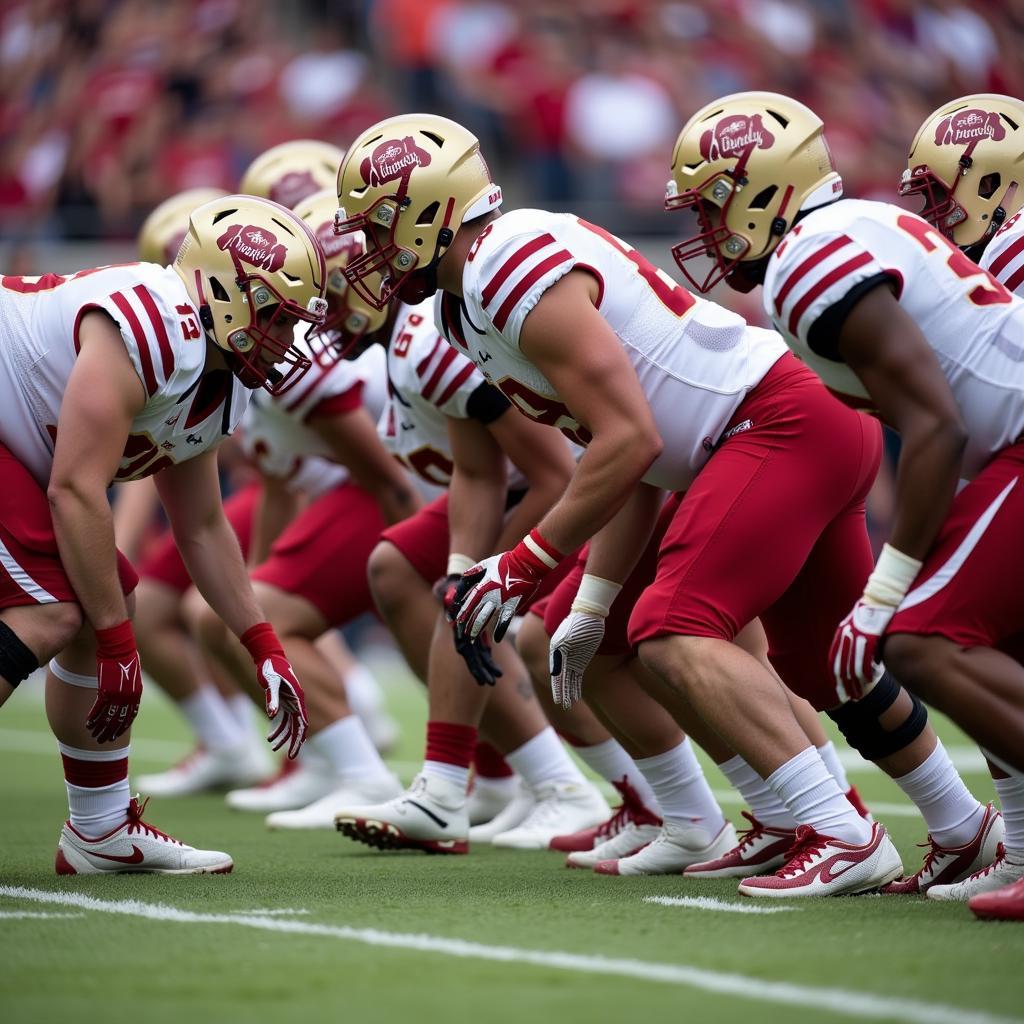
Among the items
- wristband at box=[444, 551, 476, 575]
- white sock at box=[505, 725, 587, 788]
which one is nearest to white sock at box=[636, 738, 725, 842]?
wristband at box=[444, 551, 476, 575]

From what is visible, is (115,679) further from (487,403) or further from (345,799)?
(345,799)

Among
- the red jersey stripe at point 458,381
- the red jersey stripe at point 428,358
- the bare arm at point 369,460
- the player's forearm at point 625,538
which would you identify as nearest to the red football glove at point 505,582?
the player's forearm at point 625,538

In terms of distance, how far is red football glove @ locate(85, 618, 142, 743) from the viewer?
153 inches

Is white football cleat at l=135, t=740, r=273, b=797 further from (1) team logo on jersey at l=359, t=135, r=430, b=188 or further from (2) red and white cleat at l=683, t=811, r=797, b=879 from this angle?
(1) team logo on jersey at l=359, t=135, r=430, b=188

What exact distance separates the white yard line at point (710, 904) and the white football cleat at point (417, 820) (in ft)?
3.69

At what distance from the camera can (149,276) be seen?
13.2 feet

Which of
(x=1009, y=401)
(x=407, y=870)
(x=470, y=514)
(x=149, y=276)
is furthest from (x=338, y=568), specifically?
(x=1009, y=401)

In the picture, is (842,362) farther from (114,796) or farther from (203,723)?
(203,723)

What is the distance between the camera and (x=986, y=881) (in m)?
3.63

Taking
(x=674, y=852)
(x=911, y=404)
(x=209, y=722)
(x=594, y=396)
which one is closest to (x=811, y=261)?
(x=911, y=404)

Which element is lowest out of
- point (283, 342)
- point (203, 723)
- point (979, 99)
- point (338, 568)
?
point (203, 723)

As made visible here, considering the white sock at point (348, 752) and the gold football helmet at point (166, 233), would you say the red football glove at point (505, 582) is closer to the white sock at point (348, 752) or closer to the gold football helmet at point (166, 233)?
the white sock at point (348, 752)

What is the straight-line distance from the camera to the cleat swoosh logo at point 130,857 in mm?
4309

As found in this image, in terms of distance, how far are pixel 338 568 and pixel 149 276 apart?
2050 millimetres
